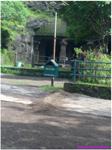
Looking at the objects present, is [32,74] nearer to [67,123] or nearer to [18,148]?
[67,123]

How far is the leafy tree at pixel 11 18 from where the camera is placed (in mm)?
16530

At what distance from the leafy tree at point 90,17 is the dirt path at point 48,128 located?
26.2ft

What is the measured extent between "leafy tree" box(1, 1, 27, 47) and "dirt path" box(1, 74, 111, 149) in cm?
1261

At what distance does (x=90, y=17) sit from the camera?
1374 centimetres

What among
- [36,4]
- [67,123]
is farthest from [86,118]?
[36,4]

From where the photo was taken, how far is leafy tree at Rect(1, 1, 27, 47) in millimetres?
16530

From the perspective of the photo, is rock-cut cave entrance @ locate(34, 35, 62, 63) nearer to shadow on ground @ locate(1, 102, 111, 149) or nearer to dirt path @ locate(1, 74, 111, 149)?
dirt path @ locate(1, 74, 111, 149)

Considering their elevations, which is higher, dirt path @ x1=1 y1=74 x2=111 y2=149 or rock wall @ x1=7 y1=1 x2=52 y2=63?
rock wall @ x1=7 y1=1 x2=52 y2=63

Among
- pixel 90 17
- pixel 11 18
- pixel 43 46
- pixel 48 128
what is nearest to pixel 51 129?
pixel 48 128

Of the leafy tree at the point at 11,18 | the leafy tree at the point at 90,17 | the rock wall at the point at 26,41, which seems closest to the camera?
the leafy tree at the point at 90,17

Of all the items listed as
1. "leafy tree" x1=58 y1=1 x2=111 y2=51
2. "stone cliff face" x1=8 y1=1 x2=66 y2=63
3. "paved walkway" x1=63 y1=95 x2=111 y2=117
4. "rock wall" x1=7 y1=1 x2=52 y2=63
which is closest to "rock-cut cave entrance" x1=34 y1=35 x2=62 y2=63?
"stone cliff face" x1=8 y1=1 x2=66 y2=63

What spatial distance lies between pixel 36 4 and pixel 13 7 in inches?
481

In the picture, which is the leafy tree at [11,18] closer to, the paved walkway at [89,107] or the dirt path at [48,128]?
the paved walkway at [89,107]

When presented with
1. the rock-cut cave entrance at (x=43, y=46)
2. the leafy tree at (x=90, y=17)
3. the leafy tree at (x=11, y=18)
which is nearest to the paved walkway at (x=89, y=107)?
the leafy tree at (x=90, y=17)
